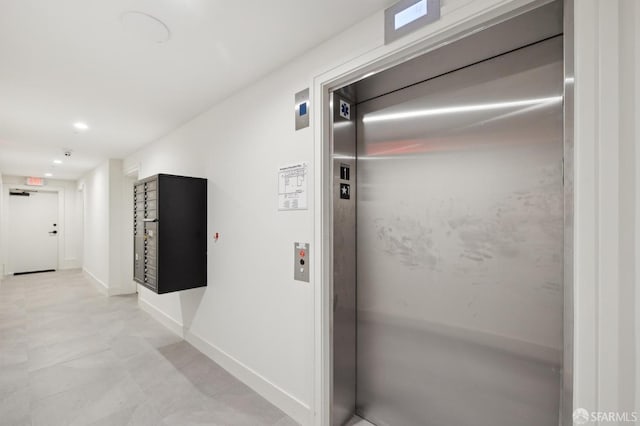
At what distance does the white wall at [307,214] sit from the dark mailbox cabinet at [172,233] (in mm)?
125

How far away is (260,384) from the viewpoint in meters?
2.22

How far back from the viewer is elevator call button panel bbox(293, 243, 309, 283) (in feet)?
6.11

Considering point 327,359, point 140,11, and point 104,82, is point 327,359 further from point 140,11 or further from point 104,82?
point 104,82

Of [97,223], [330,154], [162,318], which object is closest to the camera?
[330,154]

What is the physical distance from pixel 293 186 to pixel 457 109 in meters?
1.09

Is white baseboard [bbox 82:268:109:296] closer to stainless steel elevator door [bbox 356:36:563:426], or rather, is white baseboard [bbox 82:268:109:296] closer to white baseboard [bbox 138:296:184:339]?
white baseboard [bbox 138:296:184:339]

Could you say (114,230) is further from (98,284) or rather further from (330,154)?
(330,154)

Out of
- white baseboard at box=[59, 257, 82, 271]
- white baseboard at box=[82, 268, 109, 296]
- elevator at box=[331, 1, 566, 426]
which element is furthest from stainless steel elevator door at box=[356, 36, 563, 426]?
white baseboard at box=[59, 257, 82, 271]

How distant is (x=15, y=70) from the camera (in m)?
2.10

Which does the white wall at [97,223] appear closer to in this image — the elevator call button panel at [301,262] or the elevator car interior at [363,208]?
the elevator car interior at [363,208]

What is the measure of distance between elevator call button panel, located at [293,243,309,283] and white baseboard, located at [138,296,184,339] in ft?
7.23
